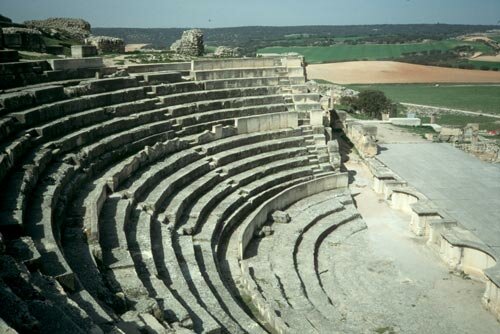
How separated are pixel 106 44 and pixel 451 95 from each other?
161 ft

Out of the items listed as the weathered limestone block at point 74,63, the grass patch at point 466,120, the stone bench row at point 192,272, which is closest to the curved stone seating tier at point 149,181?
the stone bench row at point 192,272

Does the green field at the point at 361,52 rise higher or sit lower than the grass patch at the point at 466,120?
higher

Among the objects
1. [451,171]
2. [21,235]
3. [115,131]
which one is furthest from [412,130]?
[21,235]

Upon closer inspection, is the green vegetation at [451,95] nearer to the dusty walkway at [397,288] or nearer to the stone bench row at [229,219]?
the stone bench row at [229,219]

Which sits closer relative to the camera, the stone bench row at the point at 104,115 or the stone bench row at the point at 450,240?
the stone bench row at the point at 450,240

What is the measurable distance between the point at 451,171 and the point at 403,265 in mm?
8218

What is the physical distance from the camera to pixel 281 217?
47.1 feet

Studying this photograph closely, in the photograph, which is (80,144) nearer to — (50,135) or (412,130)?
(50,135)

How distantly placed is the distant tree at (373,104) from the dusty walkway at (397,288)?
27.7 m

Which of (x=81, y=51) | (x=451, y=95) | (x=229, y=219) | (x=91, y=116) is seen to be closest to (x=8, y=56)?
(x=91, y=116)

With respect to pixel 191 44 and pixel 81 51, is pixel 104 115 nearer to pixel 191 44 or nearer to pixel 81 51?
pixel 81 51

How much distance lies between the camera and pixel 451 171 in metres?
19.3

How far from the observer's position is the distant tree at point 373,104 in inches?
1624

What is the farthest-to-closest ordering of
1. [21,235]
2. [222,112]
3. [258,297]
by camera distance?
[222,112] < [258,297] < [21,235]
